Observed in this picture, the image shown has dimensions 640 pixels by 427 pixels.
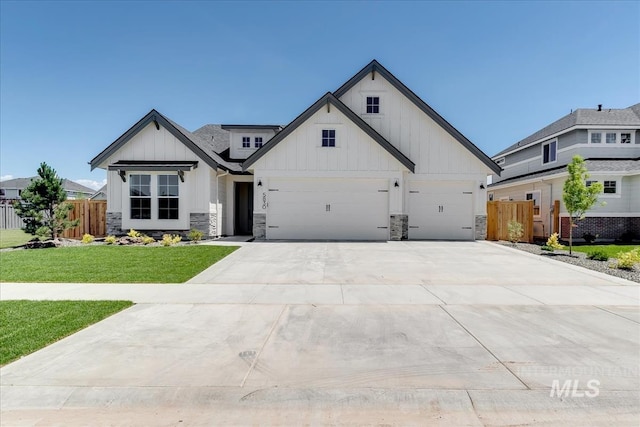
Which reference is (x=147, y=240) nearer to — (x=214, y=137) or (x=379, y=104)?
(x=214, y=137)

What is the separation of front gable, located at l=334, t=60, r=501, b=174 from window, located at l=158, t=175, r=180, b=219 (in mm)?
9184

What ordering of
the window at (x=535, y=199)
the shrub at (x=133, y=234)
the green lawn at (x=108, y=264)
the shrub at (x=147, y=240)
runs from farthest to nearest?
the window at (x=535, y=199)
the shrub at (x=133, y=234)
the shrub at (x=147, y=240)
the green lawn at (x=108, y=264)

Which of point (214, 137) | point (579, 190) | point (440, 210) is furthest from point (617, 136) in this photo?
point (214, 137)

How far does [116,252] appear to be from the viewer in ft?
37.6

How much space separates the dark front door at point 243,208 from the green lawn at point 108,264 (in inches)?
234

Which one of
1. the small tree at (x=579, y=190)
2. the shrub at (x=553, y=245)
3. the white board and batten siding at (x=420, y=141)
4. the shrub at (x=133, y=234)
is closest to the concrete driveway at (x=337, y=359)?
the shrub at (x=553, y=245)

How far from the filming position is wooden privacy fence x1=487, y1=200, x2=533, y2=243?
16203 mm

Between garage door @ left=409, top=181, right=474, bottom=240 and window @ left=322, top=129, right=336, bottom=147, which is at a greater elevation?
window @ left=322, top=129, right=336, bottom=147

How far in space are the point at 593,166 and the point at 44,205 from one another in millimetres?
25985

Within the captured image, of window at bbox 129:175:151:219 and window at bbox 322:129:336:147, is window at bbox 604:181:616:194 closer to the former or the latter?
window at bbox 322:129:336:147

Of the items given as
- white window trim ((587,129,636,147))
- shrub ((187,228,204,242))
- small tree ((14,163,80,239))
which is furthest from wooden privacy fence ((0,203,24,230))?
white window trim ((587,129,636,147))

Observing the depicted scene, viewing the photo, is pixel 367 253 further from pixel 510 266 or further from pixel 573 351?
pixel 573 351

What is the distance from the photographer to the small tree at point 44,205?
42.8ft

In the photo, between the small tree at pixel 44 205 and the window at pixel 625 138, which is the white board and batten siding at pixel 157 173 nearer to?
the small tree at pixel 44 205
